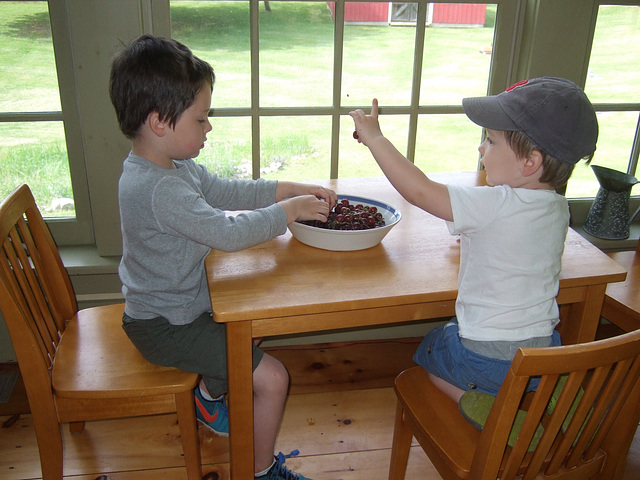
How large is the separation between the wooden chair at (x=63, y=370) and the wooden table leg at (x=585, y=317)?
910mm

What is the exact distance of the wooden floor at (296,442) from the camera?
173 cm

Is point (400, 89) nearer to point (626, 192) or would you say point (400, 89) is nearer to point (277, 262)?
point (626, 192)

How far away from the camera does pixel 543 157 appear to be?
1195 mm

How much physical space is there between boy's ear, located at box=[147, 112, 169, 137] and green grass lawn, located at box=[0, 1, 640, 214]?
2.46 feet

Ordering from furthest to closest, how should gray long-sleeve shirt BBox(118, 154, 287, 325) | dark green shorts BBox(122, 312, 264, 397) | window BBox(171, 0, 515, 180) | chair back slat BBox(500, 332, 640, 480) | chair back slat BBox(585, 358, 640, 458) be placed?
window BBox(171, 0, 515, 180), dark green shorts BBox(122, 312, 264, 397), gray long-sleeve shirt BBox(118, 154, 287, 325), chair back slat BBox(585, 358, 640, 458), chair back slat BBox(500, 332, 640, 480)

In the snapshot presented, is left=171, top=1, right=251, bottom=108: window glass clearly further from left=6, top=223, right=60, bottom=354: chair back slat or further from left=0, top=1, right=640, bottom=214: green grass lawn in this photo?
left=6, top=223, right=60, bottom=354: chair back slat

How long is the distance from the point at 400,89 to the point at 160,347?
51.8 inches

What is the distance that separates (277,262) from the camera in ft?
4.41

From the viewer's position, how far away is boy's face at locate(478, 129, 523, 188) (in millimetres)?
1226

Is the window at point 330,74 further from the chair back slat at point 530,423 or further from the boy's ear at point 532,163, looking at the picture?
the chair back slat at point 530,423

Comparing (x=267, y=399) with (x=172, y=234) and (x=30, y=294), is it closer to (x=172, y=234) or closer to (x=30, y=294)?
(x=172, y=234)

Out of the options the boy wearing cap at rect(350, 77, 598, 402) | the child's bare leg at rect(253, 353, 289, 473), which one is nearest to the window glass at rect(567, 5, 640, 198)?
the boy wearing cap at rect(350, 77, 598, 402)

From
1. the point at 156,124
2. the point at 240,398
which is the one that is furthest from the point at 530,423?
the point at 156,124

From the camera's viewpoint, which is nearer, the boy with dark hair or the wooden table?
the wooden table
